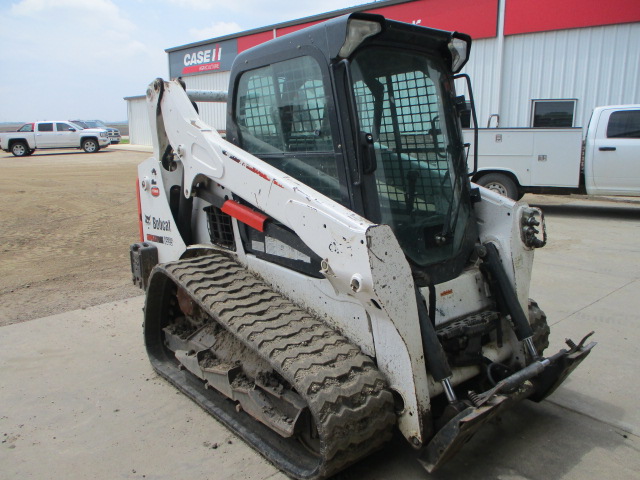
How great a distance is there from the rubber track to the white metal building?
11929 mm

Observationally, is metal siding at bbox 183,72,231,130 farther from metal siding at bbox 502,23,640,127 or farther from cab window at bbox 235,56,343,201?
cab window at bbox 235,56,343,201

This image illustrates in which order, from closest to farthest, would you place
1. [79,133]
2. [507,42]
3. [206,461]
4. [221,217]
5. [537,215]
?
[206,461] → [537,215] → [221,217] → [507,42] → [79,133]

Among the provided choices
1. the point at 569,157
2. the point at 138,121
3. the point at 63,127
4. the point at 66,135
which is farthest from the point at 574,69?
the point at 138,121

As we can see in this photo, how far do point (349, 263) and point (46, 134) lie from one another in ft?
82.8

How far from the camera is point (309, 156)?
3.12 metres

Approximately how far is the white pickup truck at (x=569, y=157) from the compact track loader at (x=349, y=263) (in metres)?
7.58

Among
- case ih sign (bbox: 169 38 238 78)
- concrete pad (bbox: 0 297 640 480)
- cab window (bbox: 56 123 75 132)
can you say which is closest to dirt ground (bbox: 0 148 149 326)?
concrete pad (bbox: 0 297 640 480)

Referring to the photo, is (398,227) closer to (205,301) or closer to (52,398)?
(205,301)

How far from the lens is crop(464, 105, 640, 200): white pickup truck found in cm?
1001

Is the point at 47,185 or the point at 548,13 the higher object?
the point at 548,13

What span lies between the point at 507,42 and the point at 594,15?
2.07 meters

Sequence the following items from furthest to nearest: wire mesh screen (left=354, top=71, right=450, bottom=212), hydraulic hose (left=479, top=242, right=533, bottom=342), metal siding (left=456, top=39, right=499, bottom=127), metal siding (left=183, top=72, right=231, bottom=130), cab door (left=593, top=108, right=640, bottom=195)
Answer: metal siding (left=183, top=72, right=231, bottom=130) < metal siding (left=456, top=39, right=499, bottom=127) < cab door (left=593, top=108, right=640, bottom=195) < hydraulic hose (left=479, top=242, right=533, bottom=342) < wire mesh screen (left=354, top=71, right=450, bottom=212)

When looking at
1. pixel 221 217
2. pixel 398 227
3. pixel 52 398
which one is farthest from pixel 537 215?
pixel 52 398

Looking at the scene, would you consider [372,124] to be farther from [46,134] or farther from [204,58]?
[46,134]
